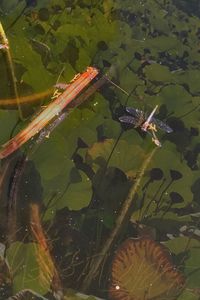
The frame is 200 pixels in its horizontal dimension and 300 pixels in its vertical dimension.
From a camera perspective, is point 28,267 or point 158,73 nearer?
point 28,267

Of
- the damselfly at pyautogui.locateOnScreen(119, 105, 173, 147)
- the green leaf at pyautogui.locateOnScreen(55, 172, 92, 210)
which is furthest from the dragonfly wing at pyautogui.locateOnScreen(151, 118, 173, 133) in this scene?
the green leaf at pyautogui.locateOnScreen(55, 172, 92, 210)

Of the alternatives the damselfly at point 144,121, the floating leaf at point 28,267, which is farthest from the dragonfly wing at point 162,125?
the floating leaf at point 28,267

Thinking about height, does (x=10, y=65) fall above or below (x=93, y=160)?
above

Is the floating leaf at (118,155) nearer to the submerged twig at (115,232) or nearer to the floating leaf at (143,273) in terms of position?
the submerged twig at (115,232)

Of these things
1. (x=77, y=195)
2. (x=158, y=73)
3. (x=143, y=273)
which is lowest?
(x=143, y=273)

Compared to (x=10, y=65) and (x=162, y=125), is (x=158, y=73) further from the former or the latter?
(x=10, y=65)

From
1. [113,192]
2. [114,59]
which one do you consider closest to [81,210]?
[113,192]

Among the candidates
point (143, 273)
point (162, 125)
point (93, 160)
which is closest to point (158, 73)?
point (162, 125)

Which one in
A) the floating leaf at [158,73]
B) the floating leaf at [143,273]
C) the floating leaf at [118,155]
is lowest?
the floating leaf at [143,273]
